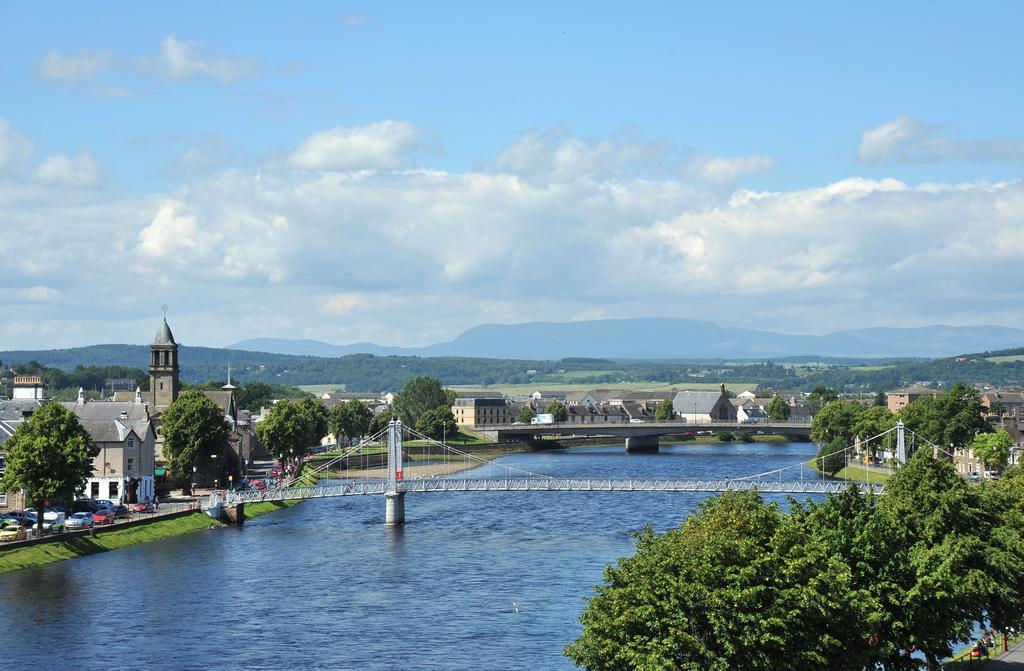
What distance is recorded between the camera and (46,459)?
3314 inches

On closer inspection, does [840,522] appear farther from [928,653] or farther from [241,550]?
[241,550]

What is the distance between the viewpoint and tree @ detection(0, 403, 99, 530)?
274 ft

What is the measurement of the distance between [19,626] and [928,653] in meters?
39.3

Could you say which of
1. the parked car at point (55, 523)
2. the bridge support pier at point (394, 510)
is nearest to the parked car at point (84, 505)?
the parked car at point (55, 523)

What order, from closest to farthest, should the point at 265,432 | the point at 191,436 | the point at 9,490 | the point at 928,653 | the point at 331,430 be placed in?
the point at 928,653 < the point at 9,490 < the point at 191,436 < the point at 265,432 < the point at 331,430

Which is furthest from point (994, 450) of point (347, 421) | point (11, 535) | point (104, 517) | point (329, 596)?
point (347, 421)

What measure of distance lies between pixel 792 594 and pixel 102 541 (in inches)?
2200

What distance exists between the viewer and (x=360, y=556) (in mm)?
86875

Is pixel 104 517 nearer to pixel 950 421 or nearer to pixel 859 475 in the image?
pixel 859 475

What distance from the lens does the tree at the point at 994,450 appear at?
121 m

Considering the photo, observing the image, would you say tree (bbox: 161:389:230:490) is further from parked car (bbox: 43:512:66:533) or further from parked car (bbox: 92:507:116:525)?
parked car (bbox: 43:512:66:533)

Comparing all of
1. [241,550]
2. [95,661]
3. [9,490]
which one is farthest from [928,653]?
[9,490]

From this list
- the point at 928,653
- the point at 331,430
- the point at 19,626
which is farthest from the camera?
the point at 331,430

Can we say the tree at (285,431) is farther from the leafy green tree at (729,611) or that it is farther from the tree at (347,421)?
the leafy green tree at (729,611)
